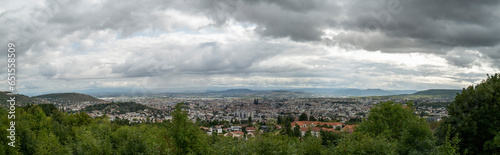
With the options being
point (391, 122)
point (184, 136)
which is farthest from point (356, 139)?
point (184, 136)

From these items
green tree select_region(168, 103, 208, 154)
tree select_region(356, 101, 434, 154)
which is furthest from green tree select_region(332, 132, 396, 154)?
green tree select_region(168, 103, 208, 154)

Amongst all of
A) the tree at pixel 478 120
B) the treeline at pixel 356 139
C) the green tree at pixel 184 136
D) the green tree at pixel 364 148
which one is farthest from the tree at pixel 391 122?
the green tree at pixel 184 136

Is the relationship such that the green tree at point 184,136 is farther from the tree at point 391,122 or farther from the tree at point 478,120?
the tree at point 478,120

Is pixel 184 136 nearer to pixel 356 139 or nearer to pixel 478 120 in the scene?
pixel 356 139

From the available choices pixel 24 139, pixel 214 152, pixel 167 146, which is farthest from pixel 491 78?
pixel 24 139

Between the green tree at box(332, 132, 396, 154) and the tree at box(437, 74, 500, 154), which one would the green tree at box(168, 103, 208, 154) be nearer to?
the green tree at box(332, 132, 396, 154)

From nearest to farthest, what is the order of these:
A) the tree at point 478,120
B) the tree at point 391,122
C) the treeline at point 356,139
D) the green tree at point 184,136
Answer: the treeline at point 356,139 < the green tree at point 184,136 < the tree at point 478,120 < the tree at point 391,122

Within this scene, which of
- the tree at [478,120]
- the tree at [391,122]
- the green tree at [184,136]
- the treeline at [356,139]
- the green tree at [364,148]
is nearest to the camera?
the green tree at [364,148]

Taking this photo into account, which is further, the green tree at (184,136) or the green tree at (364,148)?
the green tree at (184,136)

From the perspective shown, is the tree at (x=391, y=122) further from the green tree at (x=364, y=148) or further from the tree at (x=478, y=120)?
the green tree at (x=364, y=148)
